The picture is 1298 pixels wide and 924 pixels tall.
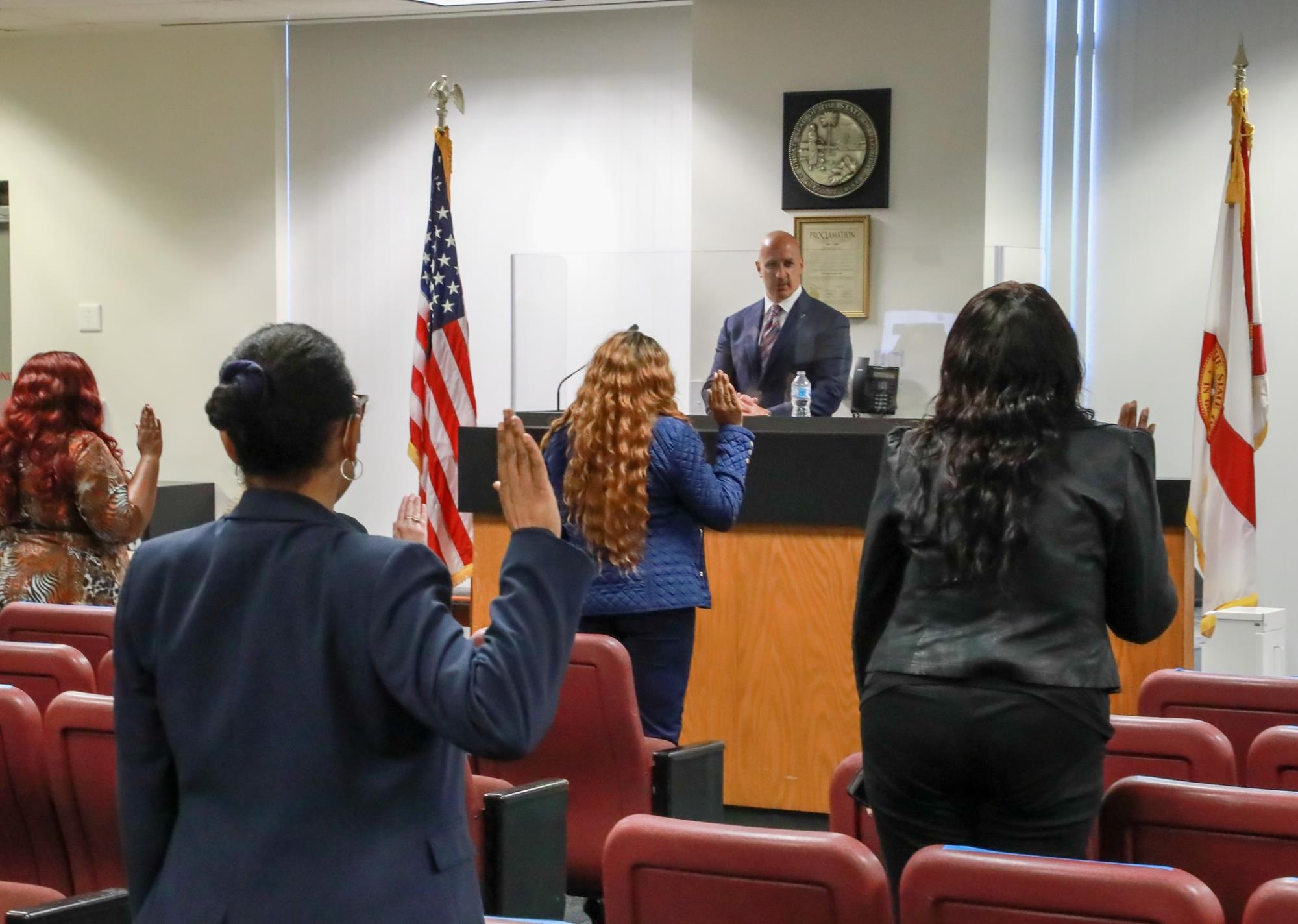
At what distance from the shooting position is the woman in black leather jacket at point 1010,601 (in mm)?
A: 1842

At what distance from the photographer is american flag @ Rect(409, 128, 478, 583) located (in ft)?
19.5

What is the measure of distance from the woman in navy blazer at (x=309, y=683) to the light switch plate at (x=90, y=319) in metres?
7.86

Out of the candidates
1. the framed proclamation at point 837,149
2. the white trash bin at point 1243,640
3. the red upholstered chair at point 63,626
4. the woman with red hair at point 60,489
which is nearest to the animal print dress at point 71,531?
the woman with red hair at point 60,489

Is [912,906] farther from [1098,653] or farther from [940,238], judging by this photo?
[940,238]

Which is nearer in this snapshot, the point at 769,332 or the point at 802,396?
the point at 802,396

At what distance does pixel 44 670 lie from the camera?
2717 mm

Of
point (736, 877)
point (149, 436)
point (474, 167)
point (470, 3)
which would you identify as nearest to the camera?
point (736, 877)

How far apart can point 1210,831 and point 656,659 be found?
5.55 ft

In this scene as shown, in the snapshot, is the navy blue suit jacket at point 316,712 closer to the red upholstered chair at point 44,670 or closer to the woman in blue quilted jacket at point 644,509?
the red upholstered chair at point 44,670

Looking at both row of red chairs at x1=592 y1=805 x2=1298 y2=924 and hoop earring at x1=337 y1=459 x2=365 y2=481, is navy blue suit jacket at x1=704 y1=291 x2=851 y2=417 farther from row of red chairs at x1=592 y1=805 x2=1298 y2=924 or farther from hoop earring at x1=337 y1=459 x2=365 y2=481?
hoop earring at x1=337 y1=459 x2=365 y2=481

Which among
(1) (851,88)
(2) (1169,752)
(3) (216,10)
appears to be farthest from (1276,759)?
(3) (216,10)

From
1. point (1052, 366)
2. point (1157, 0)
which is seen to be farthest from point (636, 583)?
point (1157, 0)

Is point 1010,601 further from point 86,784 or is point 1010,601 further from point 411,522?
point 86,784

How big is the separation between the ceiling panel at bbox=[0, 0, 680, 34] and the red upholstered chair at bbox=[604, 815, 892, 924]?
632 cm
